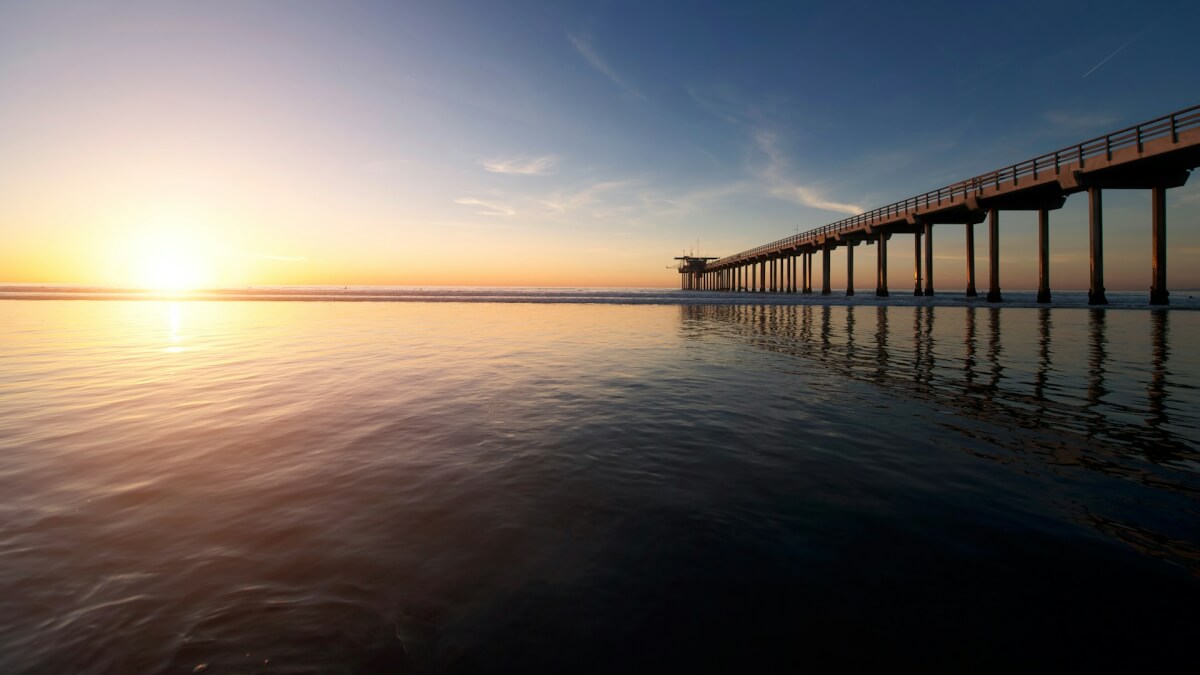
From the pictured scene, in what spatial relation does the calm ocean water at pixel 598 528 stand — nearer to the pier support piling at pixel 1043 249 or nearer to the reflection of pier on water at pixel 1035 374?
the reflection of pier on water at pixel 1035 374

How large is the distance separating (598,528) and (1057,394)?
8.50 meters

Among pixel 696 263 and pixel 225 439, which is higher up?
pixel 696 263

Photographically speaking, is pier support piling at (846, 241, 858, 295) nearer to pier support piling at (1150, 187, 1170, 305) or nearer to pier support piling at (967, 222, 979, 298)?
pier support piling at (967, 222, 979, 298)

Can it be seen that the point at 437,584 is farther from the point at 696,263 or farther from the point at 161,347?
the point at 696,263

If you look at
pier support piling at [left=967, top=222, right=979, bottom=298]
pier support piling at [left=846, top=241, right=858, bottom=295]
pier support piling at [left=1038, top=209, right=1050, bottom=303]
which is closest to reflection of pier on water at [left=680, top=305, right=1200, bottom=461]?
pier support piling at [left=1038, top=209, right=1050, bottom=303]

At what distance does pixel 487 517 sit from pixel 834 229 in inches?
2052

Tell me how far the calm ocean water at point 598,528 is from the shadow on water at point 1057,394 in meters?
0.06

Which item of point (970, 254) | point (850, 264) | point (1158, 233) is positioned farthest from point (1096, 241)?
point (850, 264)

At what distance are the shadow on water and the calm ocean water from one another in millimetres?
58

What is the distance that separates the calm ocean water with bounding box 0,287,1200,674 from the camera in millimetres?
2301

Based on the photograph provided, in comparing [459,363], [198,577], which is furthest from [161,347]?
[198,577]

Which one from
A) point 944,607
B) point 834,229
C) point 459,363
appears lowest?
point 944,607

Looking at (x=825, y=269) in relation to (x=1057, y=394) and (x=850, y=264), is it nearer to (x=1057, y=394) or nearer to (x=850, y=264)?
(x=850, y=264)

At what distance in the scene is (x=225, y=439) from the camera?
217 inches
